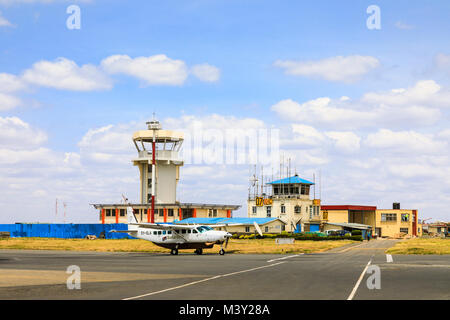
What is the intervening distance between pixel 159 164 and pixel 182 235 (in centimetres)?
5193

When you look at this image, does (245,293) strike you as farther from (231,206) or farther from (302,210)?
(231,206)

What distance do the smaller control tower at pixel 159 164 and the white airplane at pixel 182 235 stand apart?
4706 centimetres

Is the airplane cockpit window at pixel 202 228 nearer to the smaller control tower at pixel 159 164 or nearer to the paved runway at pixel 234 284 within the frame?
the paved runway at pixel 234 284

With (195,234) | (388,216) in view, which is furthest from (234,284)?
Answer: (388,216)

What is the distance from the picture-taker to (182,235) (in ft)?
176

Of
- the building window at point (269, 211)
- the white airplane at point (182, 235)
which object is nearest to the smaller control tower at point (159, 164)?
the building window at point (269, 211)

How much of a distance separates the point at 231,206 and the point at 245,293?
93808 mm

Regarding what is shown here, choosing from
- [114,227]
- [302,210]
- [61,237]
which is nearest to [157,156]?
[114,227]

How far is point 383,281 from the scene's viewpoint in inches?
990

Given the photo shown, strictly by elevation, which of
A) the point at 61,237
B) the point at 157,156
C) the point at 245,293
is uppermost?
the point at 157,156

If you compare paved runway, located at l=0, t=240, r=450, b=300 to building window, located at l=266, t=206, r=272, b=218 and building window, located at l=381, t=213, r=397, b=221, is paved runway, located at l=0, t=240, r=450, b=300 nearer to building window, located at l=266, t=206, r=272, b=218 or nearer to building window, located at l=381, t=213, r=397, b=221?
building window, located at l=266, t=206, r=272, b=218

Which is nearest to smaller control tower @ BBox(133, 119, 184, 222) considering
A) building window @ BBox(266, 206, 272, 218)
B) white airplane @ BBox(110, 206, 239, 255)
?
building window @ BBox(266, 206, 272, 218)

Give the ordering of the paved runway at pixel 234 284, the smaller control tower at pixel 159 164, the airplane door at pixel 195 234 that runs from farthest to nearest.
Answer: the smaller control tower at pixel 159 164, the airplane door at pixel 195 234, the paved runway at pixel 234 284

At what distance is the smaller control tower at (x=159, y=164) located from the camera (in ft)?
339
